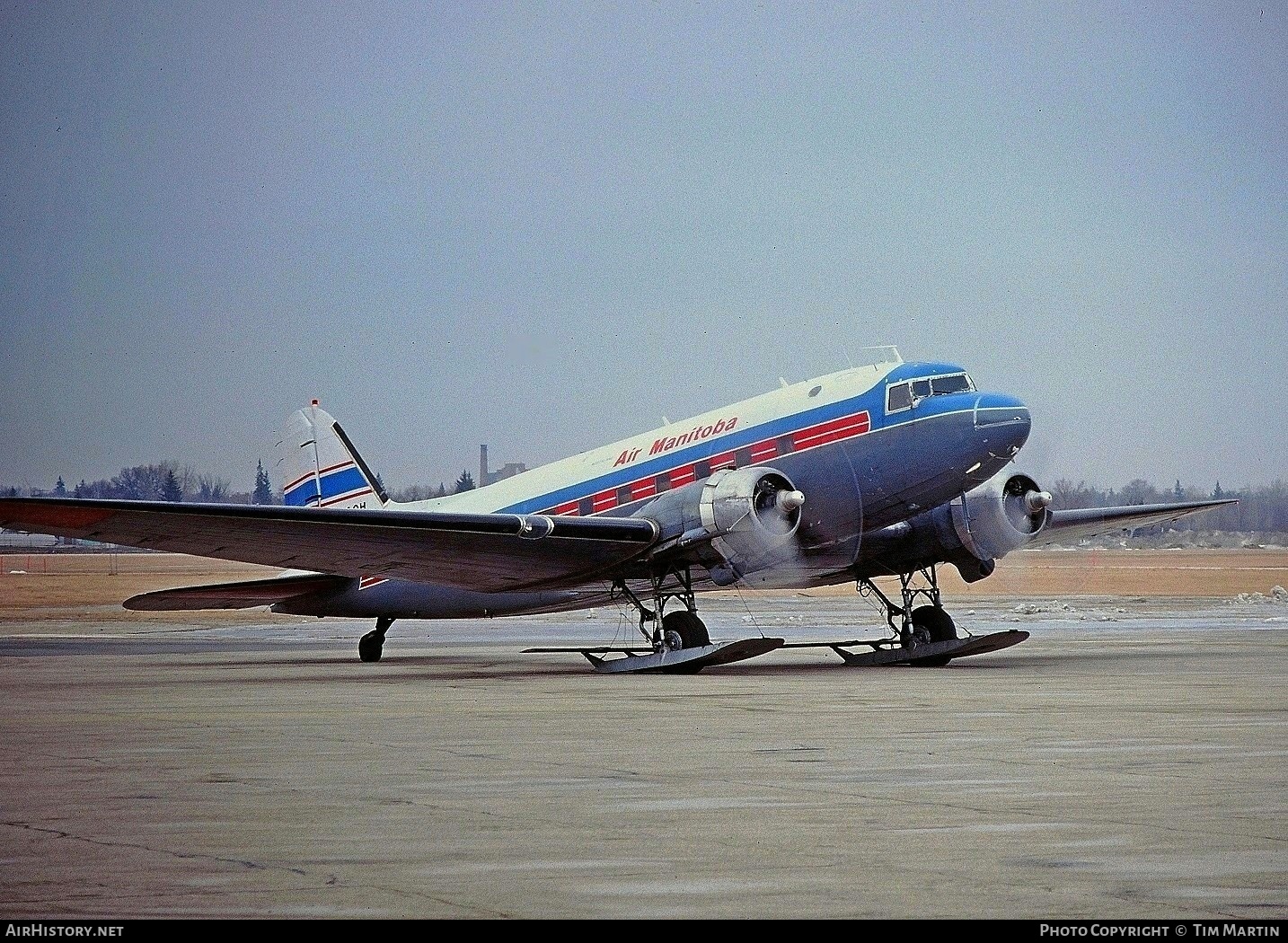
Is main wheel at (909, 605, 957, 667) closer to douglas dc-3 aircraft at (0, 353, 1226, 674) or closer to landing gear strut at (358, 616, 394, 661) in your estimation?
douglas dc-3 aircraft at (0, 353, 1226, 674)

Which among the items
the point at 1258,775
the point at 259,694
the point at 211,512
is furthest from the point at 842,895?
the point at 211,512

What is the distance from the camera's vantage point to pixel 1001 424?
24.4 meters

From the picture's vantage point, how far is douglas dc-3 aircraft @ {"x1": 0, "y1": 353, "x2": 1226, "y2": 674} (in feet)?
79.7

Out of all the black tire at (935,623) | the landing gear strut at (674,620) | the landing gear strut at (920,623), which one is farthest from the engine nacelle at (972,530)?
the landing gear strut at (674,620)

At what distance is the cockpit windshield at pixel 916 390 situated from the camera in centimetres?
2483

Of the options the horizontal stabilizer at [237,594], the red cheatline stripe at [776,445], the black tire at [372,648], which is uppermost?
the red cheatline stripe at [776,445]

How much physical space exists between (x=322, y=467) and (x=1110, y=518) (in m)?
15.2

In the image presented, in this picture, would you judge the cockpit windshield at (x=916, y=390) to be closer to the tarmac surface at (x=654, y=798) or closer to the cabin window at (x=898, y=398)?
the cabin window at (x=898, y=398)

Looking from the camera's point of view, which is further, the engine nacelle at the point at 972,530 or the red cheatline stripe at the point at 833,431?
the engine nacelle at the point at 972,530

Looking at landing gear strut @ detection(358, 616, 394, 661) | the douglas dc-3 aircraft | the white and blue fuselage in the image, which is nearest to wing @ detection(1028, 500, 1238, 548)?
the douglas dc-3 aircraft

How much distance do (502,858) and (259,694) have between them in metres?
13.3

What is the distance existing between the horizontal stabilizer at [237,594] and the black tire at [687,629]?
7893 millimetres

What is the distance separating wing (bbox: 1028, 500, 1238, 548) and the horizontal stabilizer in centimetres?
1331

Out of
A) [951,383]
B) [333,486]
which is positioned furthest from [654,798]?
[333,486]
